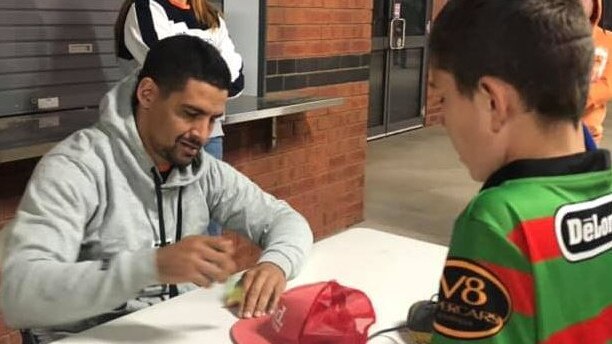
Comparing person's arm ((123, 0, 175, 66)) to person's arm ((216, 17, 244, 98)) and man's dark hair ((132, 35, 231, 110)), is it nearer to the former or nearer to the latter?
person's arm ((216, 17, 244, 98))

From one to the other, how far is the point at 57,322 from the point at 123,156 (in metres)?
0.43

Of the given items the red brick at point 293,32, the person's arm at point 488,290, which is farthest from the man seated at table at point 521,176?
the red brick at point 293,32

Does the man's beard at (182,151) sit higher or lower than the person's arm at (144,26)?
lower

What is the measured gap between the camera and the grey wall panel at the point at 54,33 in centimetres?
281

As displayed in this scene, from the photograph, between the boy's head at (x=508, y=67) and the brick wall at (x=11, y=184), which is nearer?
the boy's head at (x=508, y=67)

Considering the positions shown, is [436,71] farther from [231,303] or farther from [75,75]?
[75,75]

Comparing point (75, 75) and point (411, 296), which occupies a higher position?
point (75, 75)

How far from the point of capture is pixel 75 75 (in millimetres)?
3057

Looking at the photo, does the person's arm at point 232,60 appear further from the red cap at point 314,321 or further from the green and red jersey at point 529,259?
the green and red jersey at point 529,259

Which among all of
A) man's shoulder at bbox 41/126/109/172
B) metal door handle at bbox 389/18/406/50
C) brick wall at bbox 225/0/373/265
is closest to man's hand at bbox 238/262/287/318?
man's shoulder at bbox 41/126/109/172

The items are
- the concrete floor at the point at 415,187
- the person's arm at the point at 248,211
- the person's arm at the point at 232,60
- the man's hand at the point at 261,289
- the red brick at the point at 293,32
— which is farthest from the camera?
the concrete floor at the point at 415,187

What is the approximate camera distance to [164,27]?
2750 millimetres

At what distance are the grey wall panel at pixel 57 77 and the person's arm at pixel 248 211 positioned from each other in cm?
109

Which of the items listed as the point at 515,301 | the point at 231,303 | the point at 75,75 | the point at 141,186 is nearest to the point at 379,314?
the point at 231,303
